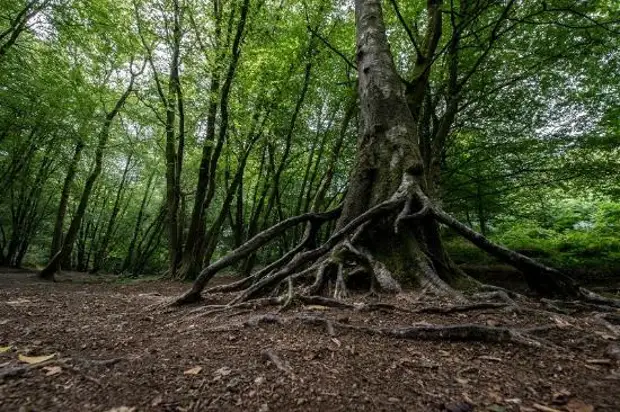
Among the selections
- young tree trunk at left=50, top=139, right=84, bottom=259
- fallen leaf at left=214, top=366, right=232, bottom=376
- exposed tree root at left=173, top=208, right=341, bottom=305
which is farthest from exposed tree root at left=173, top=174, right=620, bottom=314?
young tree trunk at left=50, top=139, right=84, bottom=259

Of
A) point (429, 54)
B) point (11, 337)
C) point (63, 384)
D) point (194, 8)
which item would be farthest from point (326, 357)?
point (194, 8)

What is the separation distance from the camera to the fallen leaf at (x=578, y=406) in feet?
4.64

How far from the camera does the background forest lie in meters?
7.43

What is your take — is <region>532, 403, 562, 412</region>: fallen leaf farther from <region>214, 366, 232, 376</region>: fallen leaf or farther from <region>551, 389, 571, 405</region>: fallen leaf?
<region>214, 366, 232, 376</region>: fallen leaf

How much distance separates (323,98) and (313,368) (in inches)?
535

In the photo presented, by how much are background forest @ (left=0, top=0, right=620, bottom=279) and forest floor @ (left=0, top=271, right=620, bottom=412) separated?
452cm

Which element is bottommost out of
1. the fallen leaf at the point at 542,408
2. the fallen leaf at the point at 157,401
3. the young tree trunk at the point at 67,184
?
the fallen leaf at the point at 157,401

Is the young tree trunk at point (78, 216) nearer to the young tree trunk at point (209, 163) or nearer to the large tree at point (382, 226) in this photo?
the young tree trunk at point (209, 163)

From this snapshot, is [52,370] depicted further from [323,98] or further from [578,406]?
[323,98]

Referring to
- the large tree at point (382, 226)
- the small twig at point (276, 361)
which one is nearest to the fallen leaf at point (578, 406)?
the small twig at point (276, 361)

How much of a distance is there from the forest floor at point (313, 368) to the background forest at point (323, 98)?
4.52 meters

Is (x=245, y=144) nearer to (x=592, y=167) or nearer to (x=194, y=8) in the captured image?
(x=194, y=8)

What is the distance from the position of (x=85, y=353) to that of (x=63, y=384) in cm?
65

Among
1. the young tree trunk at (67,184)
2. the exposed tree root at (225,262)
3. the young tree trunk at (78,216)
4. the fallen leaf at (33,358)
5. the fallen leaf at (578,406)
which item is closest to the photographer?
the fallen leaf at (578,406)
